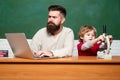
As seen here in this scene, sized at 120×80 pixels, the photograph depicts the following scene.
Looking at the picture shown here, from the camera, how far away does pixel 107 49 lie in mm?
2412

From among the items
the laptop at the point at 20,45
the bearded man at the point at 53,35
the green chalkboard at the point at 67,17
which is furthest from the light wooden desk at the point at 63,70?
the green chalkboard at the point at 67,17

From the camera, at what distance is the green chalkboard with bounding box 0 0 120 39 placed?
3777mm

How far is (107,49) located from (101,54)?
7 cm

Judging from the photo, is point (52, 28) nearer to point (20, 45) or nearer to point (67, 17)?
point (67, 17)

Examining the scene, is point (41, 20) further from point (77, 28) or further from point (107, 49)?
point (107, 49)

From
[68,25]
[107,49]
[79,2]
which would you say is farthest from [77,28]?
[107,49]

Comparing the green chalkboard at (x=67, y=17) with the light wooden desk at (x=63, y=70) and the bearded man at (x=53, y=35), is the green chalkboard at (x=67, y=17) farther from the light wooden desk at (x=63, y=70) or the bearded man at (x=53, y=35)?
the light wooden desk at (x=63, y=70)

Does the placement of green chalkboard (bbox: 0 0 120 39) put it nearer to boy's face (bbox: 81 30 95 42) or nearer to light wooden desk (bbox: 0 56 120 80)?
boy's face (bbox: 81 30 95 42)

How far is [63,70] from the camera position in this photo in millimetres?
2211

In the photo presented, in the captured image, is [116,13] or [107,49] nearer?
[107,49]

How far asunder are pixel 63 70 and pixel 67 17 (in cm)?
167

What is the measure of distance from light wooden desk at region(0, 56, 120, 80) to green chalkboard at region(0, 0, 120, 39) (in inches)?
62.5

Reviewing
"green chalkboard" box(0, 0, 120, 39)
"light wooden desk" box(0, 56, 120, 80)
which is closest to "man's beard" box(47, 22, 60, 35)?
"green chalkboard" box(0, 0, 120, 39)

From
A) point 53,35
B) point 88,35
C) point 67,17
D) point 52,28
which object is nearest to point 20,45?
point 52,28
